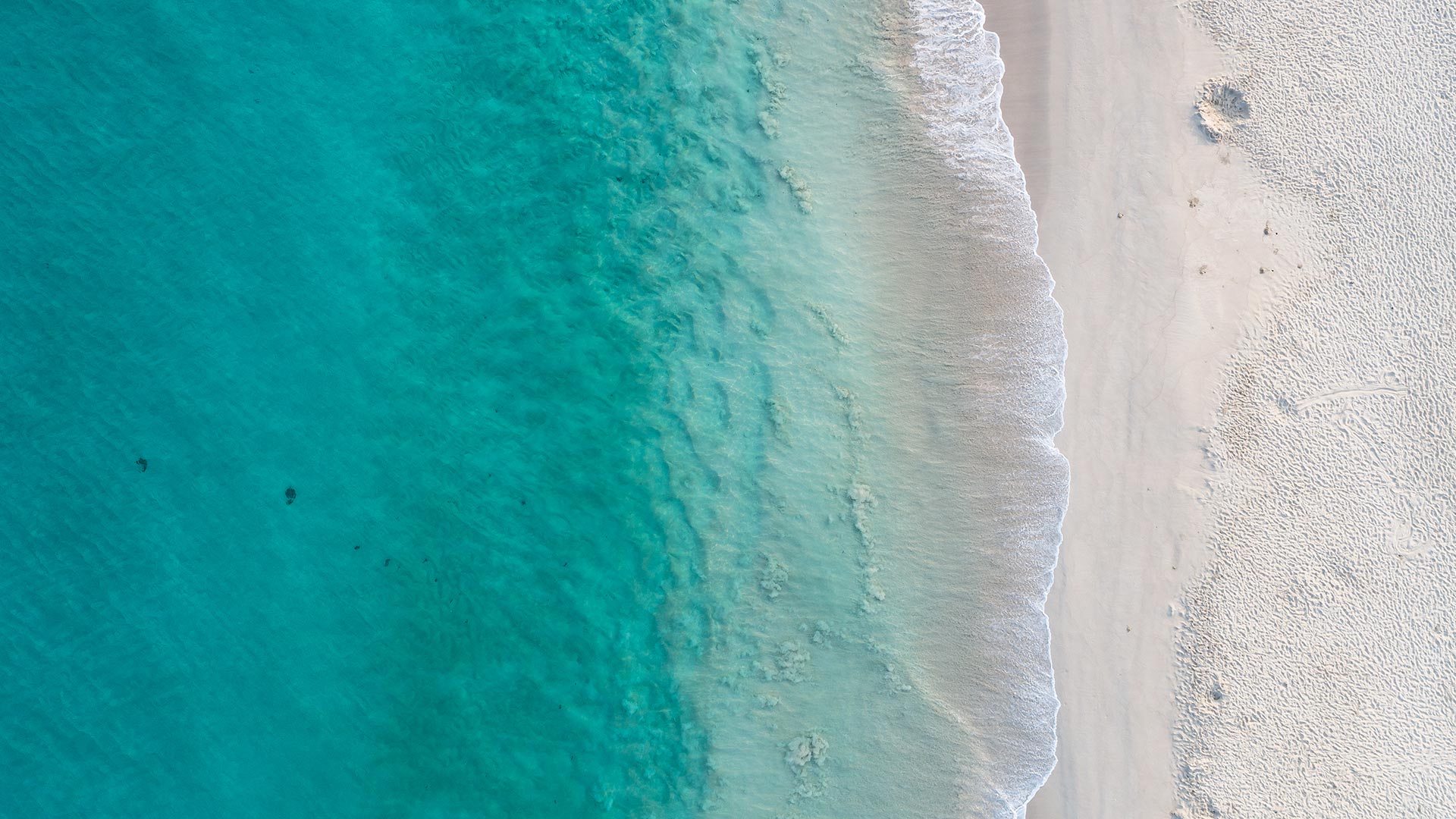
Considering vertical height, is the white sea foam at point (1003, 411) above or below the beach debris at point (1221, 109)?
below

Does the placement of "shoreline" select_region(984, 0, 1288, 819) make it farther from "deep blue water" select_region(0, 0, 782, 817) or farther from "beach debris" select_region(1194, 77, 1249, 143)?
"deep blue water" select_region(0, 0, 782, 817)

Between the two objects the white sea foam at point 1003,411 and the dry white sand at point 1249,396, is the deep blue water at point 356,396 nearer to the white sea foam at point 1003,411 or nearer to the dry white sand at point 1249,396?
the white sea foam at point 1003,411

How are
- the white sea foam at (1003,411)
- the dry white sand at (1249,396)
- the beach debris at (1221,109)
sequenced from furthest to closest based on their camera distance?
the beach debris at (1221,109) → the dry white sand at (1249,396) → the white sea foam at (1003,411)

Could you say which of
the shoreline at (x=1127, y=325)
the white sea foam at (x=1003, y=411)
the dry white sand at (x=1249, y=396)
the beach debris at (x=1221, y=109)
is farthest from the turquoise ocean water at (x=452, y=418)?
the beach debris at (x=1221, y=109)

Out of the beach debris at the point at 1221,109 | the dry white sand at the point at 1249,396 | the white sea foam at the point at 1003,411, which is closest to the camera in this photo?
the white sea foam at the point at 1003,411

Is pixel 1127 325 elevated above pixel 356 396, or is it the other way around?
pixel 1127 325

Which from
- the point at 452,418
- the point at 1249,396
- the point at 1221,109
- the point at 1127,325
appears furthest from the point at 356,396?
the point at 1221,109

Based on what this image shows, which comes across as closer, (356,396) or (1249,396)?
(356,396)

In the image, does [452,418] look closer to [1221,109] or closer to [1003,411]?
[1003,411]
